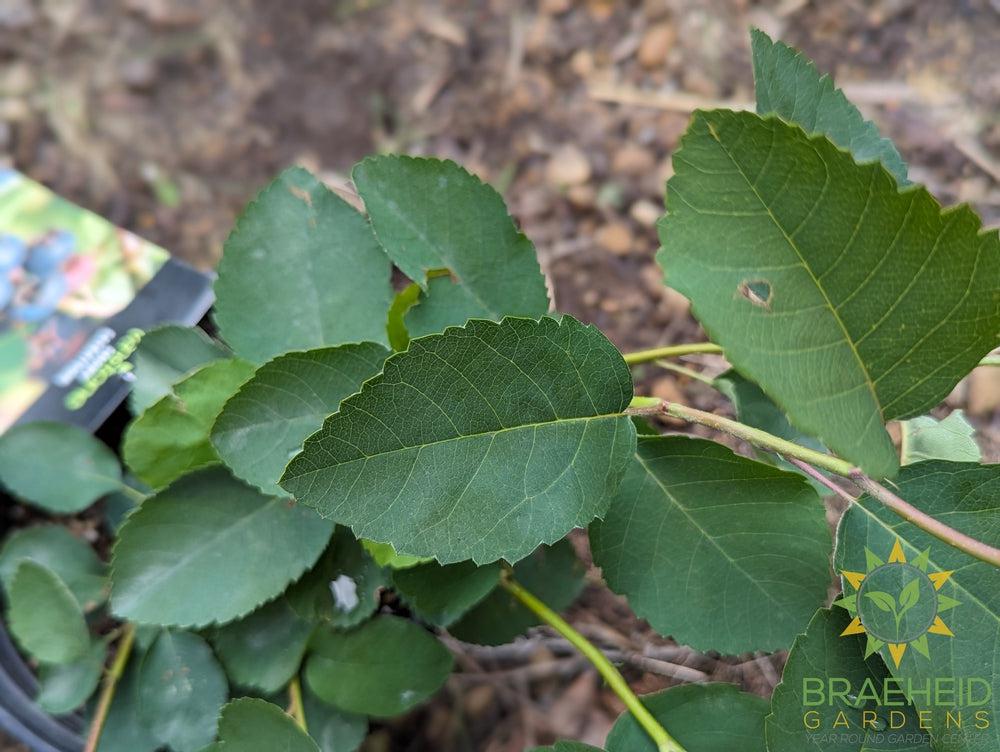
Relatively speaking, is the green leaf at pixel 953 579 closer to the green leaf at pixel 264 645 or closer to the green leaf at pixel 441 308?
the green leaf at pixel 441 308

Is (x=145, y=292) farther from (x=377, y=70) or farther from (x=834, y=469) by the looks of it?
(x=834, y=469)

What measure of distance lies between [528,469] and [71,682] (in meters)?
0.69

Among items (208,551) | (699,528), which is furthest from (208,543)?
(699,528)

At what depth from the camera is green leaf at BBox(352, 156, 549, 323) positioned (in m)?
0.77

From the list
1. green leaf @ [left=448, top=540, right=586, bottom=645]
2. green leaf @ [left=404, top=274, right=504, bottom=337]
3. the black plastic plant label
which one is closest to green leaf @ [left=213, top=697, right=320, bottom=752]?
green leaf @ [left=448, top=540, right=586, bottom=645]

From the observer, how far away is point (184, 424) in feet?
2.69

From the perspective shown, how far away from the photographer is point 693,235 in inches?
22.2

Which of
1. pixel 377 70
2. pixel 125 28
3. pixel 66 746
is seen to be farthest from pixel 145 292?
pixel 125 28

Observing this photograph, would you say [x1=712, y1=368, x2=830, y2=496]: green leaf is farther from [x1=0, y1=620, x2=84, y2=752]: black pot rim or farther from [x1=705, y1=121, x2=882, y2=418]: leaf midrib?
[x1=0, y1=620, x2=84, y2=752]: black pot rim

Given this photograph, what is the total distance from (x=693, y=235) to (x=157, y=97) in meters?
1.54

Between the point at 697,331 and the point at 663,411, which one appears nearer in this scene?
the point at 663,411

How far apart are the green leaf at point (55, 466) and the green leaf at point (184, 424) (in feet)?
0.89

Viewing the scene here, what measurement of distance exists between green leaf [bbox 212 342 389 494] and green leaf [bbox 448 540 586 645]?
0.31m

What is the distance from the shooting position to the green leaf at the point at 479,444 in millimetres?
574
